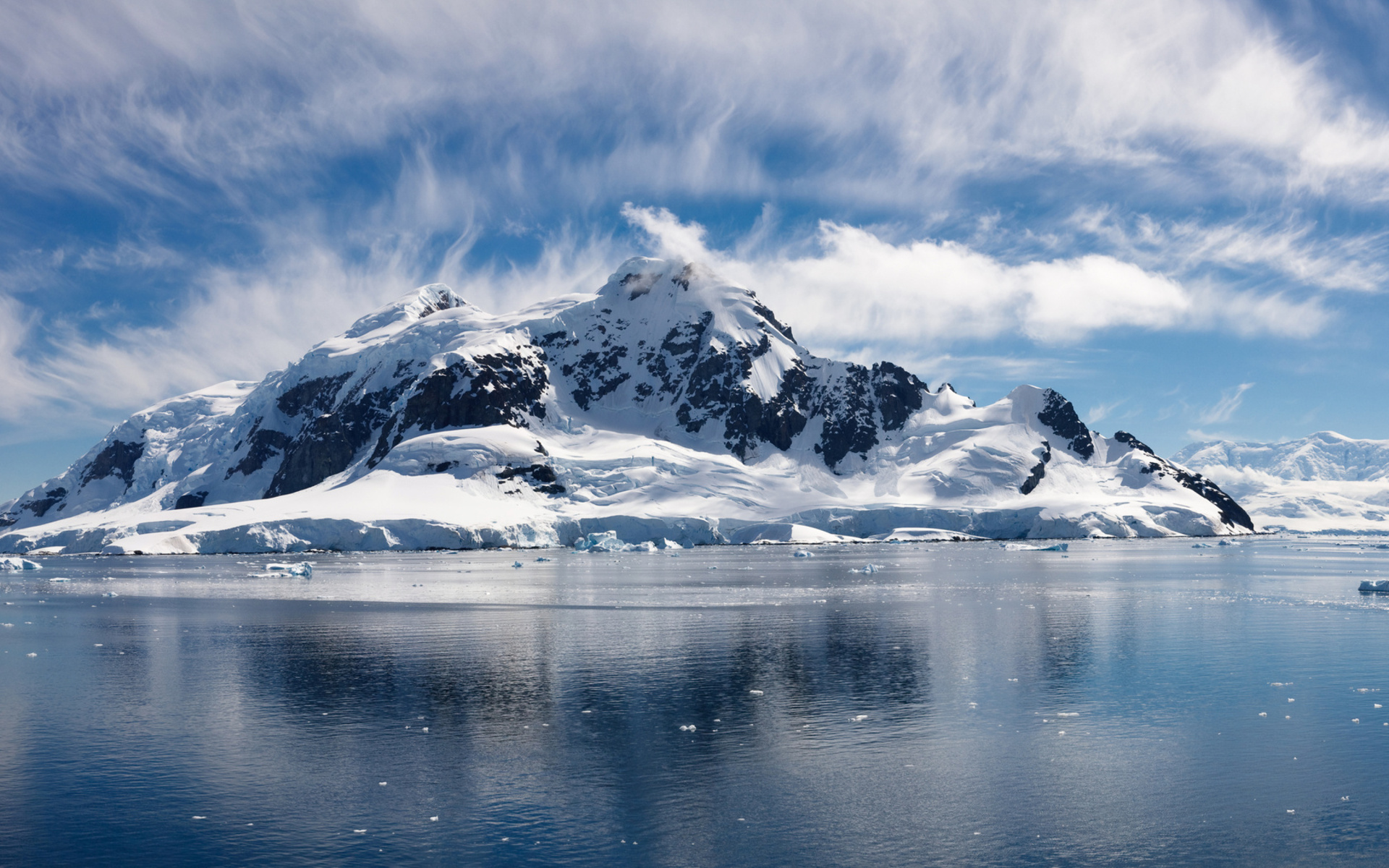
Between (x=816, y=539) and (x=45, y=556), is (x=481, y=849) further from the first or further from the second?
(x=45, y=556)

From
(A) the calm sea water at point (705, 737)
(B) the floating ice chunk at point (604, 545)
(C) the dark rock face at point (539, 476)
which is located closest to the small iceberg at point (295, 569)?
(A) the calm sea water at point (705, 737)

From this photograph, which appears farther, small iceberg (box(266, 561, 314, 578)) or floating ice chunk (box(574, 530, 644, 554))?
floating ice chunk (box(574, 530, 644, 554))

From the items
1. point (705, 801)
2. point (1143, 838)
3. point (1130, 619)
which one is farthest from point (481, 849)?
point (1130, 619)

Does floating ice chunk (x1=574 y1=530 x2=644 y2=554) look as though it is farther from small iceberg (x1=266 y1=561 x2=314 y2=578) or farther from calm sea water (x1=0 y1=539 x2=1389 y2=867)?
calm sea water (x1=0 y1=539 x2=1389 y2=867)

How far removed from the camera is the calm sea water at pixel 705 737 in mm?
16344

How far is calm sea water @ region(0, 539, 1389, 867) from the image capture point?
16.3m

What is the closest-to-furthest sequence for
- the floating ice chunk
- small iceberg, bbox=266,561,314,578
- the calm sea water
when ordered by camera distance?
the calm sea water
small iceberg, bbox=266,561,314,578
the floating ice chunk

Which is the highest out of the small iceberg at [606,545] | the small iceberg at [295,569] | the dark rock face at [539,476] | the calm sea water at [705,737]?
the dark rock face at [539,476]

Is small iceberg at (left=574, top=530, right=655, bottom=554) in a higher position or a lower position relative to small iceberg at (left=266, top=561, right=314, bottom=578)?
higher

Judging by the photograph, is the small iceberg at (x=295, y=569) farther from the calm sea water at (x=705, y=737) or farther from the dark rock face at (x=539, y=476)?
the dark rock face at (x=539, y=476)

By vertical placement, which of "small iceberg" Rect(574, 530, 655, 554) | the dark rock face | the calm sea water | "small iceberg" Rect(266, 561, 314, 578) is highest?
the dark rock face

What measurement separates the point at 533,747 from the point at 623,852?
7112 millimetres

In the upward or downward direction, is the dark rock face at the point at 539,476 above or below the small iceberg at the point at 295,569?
above

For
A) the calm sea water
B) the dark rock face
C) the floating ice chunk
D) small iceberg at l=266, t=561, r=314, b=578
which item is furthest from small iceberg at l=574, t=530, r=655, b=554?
the calm sea water
